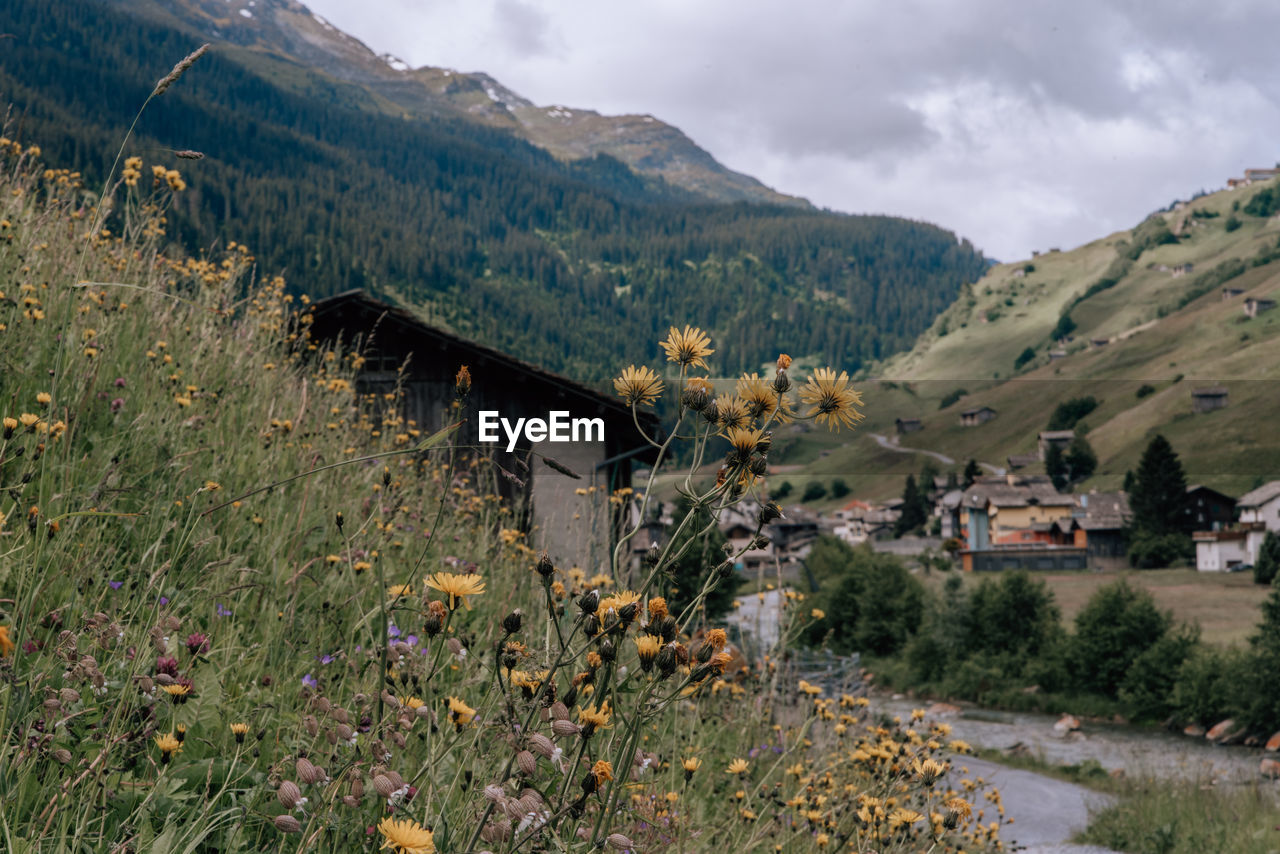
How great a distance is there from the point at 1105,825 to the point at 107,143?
11258 centimetres

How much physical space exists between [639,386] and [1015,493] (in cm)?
7215

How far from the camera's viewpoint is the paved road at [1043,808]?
1394 centimetres

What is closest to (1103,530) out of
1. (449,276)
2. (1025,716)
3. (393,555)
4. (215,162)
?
(1025,716)

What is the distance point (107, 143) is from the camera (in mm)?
93750

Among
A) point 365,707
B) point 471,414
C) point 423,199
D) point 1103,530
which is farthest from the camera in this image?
point 423,199

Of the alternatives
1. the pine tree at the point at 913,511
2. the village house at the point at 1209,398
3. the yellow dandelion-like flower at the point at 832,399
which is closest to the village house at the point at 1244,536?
the village house at the point at 1209,398

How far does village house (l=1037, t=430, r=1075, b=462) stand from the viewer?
72.2m

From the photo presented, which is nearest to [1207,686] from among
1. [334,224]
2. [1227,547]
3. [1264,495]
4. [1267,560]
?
[1267,560]

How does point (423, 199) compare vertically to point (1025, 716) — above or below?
above

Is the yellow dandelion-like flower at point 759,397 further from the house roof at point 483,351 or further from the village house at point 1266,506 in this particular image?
the village house at point 1266,506

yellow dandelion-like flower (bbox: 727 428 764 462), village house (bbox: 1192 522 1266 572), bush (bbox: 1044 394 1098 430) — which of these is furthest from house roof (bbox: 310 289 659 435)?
bush (bbox: 1044 394 1098 430)

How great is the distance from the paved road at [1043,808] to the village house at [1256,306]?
12556 cm

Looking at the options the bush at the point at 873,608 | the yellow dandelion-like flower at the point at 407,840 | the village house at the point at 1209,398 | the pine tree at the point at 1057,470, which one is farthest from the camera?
the pine tree at the point at 1057,470

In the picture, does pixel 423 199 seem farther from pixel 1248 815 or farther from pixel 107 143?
pixel 1248 815
